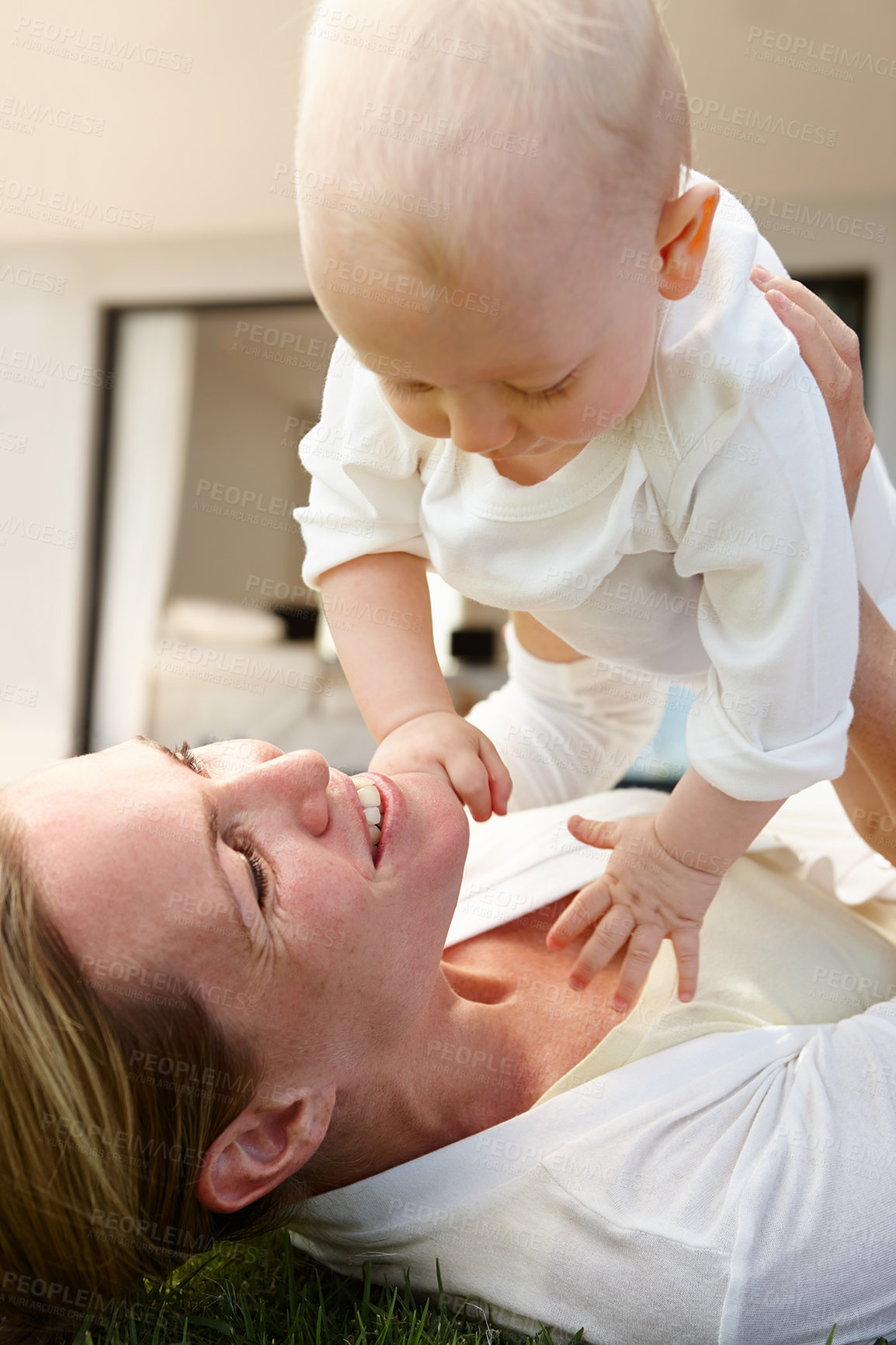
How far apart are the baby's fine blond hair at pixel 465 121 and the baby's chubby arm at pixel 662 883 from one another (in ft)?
2.04

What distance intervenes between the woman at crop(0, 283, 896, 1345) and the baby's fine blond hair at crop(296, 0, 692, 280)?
394mm

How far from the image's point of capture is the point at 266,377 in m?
6.93

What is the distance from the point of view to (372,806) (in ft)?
3.52

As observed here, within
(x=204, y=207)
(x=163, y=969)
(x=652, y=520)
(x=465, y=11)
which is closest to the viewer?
(x=465, y=11)

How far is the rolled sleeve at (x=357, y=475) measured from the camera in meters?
1.15

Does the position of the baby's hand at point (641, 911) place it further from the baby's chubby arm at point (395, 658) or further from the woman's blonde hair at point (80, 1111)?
the woman's blonde hair at point (80, 1111)

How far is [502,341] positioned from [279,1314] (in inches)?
39.0

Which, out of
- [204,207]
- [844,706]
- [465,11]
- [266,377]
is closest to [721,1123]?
[844,706]

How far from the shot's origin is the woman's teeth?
1.06 metres

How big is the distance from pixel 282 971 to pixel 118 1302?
404 mm

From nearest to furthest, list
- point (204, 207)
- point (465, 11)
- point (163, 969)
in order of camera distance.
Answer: point (465, 11), point (163, 969), point (204, 207)

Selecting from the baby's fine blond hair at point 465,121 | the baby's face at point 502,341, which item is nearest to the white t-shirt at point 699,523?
the baby's face at point 502,341

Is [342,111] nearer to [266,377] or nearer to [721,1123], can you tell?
[721,1123]

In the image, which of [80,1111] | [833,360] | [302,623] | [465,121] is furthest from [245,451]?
[465,121]
